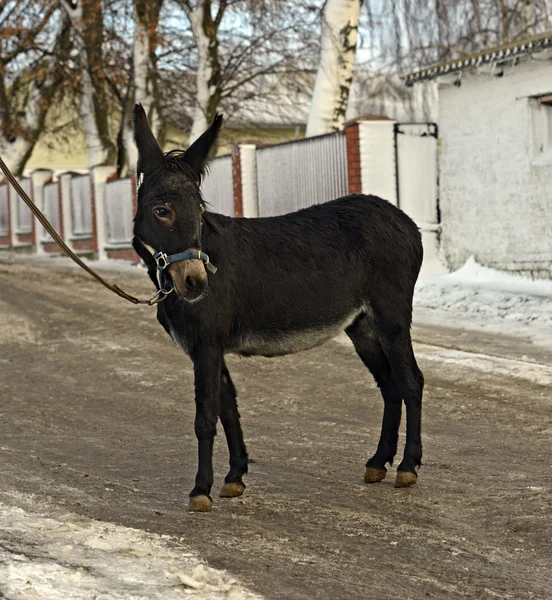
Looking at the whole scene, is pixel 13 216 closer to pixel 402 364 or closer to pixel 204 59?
pixel 204 59

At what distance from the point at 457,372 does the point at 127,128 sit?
2567 centimetres

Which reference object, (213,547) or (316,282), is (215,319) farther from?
(213,547)

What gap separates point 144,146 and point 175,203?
38cm

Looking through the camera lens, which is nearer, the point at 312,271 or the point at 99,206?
the point at 312,271

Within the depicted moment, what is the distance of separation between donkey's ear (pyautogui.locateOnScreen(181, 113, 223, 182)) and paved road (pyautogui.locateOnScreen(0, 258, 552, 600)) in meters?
1.77

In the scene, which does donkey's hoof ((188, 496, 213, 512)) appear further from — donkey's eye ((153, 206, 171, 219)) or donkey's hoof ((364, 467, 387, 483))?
donkey's eye ((153, 206, 171, 219))

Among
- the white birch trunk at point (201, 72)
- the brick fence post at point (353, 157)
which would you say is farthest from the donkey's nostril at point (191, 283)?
the white birch trunk at point (201, 72)

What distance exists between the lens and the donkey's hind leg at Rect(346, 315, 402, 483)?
617 cm

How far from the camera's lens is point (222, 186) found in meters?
22.9

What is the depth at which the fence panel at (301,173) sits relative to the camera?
18078mm

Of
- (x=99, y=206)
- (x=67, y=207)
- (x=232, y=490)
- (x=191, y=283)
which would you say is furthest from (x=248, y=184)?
(x=191, y=283)

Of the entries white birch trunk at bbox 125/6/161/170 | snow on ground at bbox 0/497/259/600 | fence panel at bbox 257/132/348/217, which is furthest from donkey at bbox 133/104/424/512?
white birch trunk at bbox 125/6/161/170

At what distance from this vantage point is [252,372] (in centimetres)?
1036

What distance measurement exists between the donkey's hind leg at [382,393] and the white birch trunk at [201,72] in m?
19.1
